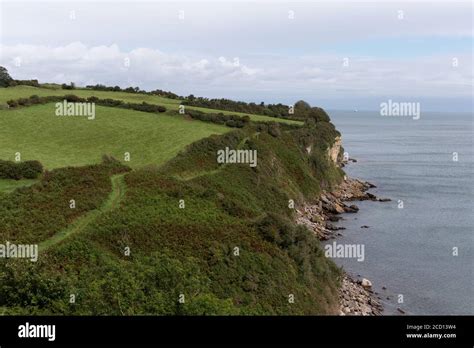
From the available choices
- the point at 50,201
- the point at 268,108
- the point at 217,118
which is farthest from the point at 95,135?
the point at 268,108

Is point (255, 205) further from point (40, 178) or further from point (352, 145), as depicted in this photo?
point (352, 145)

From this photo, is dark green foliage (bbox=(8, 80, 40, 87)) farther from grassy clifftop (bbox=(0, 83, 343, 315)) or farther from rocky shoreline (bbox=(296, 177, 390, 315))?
rocky shoreline (bbox=(296, 177, 390, 315))

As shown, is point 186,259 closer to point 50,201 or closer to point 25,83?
point 50,201

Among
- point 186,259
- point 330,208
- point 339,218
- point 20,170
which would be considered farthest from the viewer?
point 330,208

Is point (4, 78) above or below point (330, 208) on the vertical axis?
above

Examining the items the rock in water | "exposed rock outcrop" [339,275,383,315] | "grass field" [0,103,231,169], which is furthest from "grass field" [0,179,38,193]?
the rock in water
